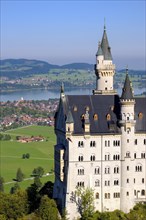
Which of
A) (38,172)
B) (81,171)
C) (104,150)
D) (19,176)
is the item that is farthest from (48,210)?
→ (38,172)

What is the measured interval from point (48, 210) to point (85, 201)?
16.9 feet

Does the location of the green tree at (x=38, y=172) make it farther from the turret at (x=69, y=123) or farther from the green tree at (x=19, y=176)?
the turret at (x=69, y=123)

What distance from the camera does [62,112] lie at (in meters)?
79.5

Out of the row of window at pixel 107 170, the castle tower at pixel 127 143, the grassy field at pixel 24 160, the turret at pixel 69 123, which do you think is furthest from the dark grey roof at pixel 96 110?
the grassy field at pixel 24 160

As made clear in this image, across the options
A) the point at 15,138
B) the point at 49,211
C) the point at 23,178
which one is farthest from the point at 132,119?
the point at 15,138

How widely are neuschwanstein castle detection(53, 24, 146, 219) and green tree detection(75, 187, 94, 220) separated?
2.26ft

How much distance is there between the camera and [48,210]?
7694 centimetres

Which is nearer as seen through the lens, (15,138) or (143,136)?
(143,136)

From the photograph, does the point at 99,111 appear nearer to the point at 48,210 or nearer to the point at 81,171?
the point at 81,171

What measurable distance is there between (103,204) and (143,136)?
35.9 feet

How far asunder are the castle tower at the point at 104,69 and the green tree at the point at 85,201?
59.6 ft

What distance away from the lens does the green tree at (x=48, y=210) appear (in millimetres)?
76812

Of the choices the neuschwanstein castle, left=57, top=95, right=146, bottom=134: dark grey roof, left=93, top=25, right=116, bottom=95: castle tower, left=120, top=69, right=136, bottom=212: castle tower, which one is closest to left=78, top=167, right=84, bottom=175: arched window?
the neuschwanstein castle

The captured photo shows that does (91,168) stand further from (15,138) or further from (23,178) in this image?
(15,138)
